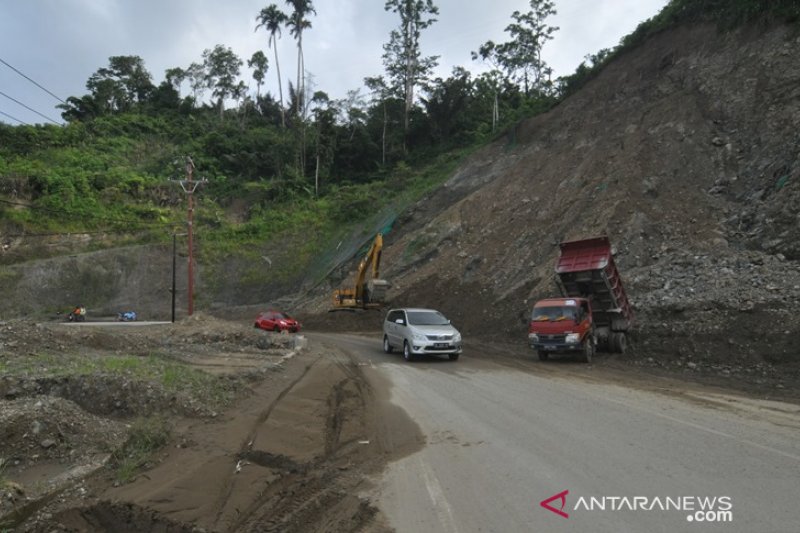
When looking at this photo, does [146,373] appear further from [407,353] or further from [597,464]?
[407,353]

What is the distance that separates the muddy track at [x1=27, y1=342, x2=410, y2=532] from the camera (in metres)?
4.75

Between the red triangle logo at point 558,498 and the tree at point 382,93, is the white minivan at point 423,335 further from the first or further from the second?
the tree at point 382,93

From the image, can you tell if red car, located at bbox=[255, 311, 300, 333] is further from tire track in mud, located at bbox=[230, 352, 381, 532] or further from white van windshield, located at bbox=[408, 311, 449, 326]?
tire track in mud, located at bbox=[230, 352, 381, 532]

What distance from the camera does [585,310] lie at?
17688mm

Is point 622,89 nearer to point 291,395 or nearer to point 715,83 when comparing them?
point 715,83

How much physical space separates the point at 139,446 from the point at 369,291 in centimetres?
2140

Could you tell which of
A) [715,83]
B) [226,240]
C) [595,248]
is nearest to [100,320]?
[226,240]

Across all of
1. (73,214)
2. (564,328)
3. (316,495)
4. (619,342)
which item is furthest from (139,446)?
(73,214)

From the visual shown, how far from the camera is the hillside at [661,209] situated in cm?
1692

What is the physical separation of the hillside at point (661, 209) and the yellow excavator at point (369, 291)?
2.84 m

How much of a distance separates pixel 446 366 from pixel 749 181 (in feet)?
57.2

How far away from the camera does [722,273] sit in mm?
18438

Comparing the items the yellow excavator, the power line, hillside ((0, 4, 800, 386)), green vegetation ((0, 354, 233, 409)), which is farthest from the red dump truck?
the power line

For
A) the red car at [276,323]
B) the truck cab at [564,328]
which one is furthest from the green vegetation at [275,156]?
the truck cab at [564,328]
